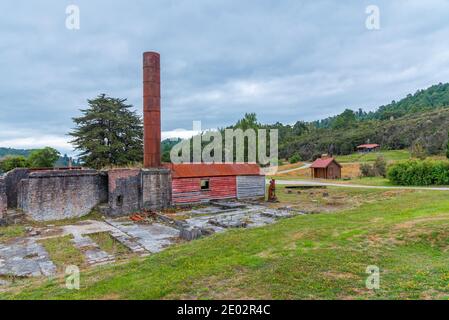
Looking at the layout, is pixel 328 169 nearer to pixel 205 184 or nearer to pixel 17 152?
pixel 205 184

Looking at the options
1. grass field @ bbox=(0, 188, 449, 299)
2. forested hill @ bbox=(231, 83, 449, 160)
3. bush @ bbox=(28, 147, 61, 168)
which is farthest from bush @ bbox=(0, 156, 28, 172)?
forested hill @ bbox=(231, 83, 449, 160)

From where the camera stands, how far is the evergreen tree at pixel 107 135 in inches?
1348

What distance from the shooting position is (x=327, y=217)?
39.8 feet

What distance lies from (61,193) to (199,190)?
26.8 feet

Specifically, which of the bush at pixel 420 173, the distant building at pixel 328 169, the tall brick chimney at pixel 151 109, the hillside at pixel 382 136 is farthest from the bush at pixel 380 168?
the tall brick chimney at pixel 151 109

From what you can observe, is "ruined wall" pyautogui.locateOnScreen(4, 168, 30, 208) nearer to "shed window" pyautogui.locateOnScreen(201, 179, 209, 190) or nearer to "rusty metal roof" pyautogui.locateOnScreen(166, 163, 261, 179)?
"rusty metal roof" pyautogui.locateOnScreen(166, 163, 261, 179)

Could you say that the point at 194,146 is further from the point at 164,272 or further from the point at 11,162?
the point at 164,272

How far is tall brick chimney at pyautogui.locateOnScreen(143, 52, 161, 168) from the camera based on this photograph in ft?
60.6

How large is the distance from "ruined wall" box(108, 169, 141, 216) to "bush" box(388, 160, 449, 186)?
21.5 m

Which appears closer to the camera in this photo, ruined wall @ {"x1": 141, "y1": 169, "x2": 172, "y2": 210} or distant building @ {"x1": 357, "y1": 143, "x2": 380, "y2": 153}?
ruined wall @ {"x1": 141, "y1": 169, "x2": 172, "y2": 210}

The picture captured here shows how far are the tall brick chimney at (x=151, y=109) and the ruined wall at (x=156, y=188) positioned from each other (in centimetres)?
71

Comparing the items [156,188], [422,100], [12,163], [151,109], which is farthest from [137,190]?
[422,100]
